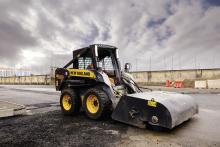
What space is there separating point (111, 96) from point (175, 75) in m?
23.5

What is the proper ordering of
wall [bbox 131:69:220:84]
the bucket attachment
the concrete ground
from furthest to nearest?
wall [bbox 131:69:220:84]
the bucket attachment
the concrete ground

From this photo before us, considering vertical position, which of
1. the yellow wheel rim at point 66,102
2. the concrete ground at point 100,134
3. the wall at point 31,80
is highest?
the wall at point 31,80

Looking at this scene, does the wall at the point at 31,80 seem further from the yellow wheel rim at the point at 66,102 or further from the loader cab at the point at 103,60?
the loader cab at the point at 103,60

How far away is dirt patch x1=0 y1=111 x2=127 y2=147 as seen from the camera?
12.4 ft

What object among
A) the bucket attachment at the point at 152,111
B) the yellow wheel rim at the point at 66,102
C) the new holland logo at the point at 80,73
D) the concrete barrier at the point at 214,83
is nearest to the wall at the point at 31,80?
the concrete barrier at the point at 214,83

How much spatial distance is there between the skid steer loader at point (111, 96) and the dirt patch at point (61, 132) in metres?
0.36

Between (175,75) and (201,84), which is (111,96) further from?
(175,75)

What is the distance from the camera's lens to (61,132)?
4449 millimetres

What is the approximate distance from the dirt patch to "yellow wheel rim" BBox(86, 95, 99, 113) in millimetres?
331

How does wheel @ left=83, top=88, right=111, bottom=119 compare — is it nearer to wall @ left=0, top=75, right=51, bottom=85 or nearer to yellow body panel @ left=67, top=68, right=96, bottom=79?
yellow body panel @ left=67, top=68, right=96, bottom=79

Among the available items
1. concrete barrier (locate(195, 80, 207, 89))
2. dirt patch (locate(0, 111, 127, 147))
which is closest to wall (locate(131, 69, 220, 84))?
concrete barrier (locate(195, 80, 207, 89))

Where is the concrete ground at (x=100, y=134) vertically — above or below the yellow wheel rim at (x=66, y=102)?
below

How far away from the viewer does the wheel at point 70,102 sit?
6.22 m

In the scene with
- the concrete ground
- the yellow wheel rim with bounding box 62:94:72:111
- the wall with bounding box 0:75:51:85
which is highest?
the wall with bounding box 0:75:51:85
